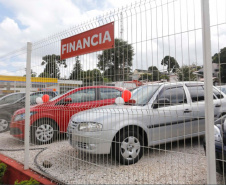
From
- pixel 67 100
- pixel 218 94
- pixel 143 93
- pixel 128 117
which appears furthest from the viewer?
pixel 67 100

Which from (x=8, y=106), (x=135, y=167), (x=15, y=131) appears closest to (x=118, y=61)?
(x=135, y=167)

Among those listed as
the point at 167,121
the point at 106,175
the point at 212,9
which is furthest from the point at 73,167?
the point at 212,9

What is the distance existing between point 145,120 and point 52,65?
205 cm

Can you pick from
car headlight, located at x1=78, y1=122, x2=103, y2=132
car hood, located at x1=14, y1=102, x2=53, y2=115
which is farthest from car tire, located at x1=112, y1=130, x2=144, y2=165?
car hood, located at x1=14, y1=102, x2=53, y2=115

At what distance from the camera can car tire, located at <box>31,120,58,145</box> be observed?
370 cm

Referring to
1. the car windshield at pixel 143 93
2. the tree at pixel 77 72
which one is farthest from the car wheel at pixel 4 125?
the car windshield at pixel 143 93

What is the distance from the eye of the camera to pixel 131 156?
302 cm

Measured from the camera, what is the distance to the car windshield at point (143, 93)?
236 centimetres

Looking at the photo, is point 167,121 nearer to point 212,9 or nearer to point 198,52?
point 198,52

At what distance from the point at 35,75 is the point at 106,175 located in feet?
7.99

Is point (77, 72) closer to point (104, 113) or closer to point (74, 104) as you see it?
point (74, 104)

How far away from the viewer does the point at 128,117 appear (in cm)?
252

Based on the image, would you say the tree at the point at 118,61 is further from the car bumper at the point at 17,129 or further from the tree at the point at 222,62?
the car bumper at the point at 17,129

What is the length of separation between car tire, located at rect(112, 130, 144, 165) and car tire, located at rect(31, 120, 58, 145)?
50.3 inches
